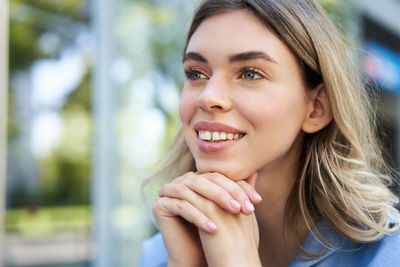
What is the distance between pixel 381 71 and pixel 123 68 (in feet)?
13.7

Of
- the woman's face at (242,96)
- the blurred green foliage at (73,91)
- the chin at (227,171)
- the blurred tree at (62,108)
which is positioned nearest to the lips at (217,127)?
the woman's face at (242,96)

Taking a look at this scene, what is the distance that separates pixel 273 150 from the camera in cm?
154

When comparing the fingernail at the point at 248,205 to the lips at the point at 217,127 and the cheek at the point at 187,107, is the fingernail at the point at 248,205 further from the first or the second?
the cheek at the point at 187,107

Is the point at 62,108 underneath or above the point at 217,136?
above

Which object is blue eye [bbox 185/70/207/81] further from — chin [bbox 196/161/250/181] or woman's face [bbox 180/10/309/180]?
chin [bbox 196/161/250/181]

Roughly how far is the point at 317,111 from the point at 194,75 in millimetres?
494

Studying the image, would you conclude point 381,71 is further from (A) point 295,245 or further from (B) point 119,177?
(A) point 295,245

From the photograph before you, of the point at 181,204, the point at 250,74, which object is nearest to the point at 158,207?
the point at 181,204

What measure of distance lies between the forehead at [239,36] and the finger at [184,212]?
54 cm

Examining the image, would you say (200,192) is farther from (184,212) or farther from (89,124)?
(89,124)

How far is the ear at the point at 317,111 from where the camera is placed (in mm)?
1656

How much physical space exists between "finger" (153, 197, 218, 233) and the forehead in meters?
0.54

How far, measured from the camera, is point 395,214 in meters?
1.63

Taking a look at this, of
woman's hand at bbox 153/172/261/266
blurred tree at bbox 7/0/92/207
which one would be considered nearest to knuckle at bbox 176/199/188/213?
woman's hand at bbox 153/172/261/266
